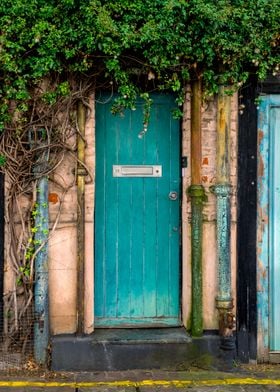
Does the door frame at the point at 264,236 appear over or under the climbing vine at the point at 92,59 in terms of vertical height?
under

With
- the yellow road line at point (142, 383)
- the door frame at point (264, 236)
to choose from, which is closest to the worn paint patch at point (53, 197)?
the yellow road line at point (142, 383)

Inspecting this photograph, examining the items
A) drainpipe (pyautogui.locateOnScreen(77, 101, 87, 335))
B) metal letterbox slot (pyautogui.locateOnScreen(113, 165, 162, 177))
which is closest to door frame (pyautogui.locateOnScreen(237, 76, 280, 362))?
metal letterbox slot (pyautogui.locateOnScreen(113, 165, 162, 177))

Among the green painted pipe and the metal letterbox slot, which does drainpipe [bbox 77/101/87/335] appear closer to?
the metal letterbox slot

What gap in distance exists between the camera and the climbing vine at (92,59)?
580 centimetres

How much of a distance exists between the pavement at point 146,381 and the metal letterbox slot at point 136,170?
6.50ft

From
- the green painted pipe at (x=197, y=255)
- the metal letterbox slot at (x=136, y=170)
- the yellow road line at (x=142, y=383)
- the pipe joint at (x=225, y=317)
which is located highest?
the metal letterbox slot at (x=136, y=170)

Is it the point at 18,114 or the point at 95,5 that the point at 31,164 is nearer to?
the point at 18,114

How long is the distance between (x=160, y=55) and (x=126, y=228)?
1814mm

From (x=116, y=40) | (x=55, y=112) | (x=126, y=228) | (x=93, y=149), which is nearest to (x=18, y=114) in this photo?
(x=55, y=112)

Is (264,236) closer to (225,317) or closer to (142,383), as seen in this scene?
(225,317)

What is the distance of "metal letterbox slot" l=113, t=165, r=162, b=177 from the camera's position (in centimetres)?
658

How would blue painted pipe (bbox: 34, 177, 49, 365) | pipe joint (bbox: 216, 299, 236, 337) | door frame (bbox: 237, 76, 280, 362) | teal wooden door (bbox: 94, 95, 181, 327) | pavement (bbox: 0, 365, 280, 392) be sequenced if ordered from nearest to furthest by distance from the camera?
pavement (bbox: 0, 365, 280, 392)
blue painted pipe (bbox: 34, 177, 49, 365)
pipe joint (bbox: 216, 299, 236, 337)
door frame (bbox: 237, 76, 280, 362)
teal wooden door (bbox: 94, 95, 181, 327)

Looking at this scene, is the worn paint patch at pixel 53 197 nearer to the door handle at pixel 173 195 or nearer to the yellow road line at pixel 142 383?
the door handle at pixel 173 195

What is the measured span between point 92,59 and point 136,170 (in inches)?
48.8
